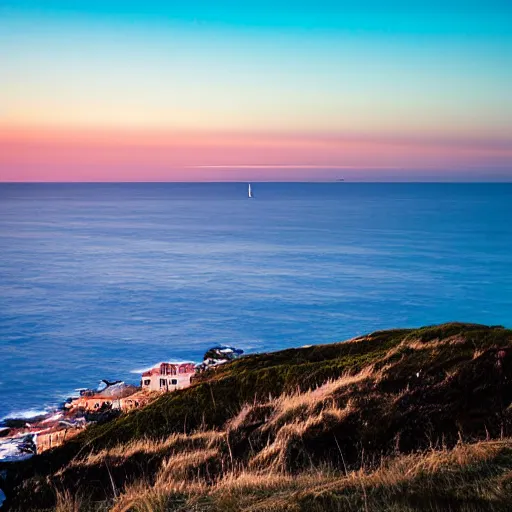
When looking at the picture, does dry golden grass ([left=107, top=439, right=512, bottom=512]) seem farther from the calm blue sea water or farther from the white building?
the calm blue sea water

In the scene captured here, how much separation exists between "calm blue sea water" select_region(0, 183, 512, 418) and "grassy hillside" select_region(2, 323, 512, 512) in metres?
20.6

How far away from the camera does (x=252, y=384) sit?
11234 mm

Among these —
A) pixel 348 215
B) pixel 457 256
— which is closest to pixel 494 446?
pixel 457 256

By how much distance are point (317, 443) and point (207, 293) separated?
4629 cm

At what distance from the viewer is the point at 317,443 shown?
8.57 m

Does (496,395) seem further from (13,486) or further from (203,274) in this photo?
(203,274)

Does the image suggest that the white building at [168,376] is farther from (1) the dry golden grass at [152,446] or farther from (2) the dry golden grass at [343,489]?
(2) the dry golden grass at [343,489]

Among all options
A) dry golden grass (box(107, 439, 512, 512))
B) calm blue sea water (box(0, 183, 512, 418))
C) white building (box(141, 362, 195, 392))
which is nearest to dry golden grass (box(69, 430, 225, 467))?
dry golden grass (box(107, 439, 512, 512))

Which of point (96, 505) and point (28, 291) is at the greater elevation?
point (96, 505)

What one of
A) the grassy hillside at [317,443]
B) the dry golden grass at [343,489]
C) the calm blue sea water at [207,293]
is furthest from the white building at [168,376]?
the dry golden grass at [343,489]

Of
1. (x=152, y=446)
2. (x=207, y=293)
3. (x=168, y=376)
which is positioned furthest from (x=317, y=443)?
(x=207, y=293)

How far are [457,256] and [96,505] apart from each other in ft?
240

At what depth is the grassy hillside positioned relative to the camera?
19.8 feet

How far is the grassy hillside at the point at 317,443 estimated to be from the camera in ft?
19.8
